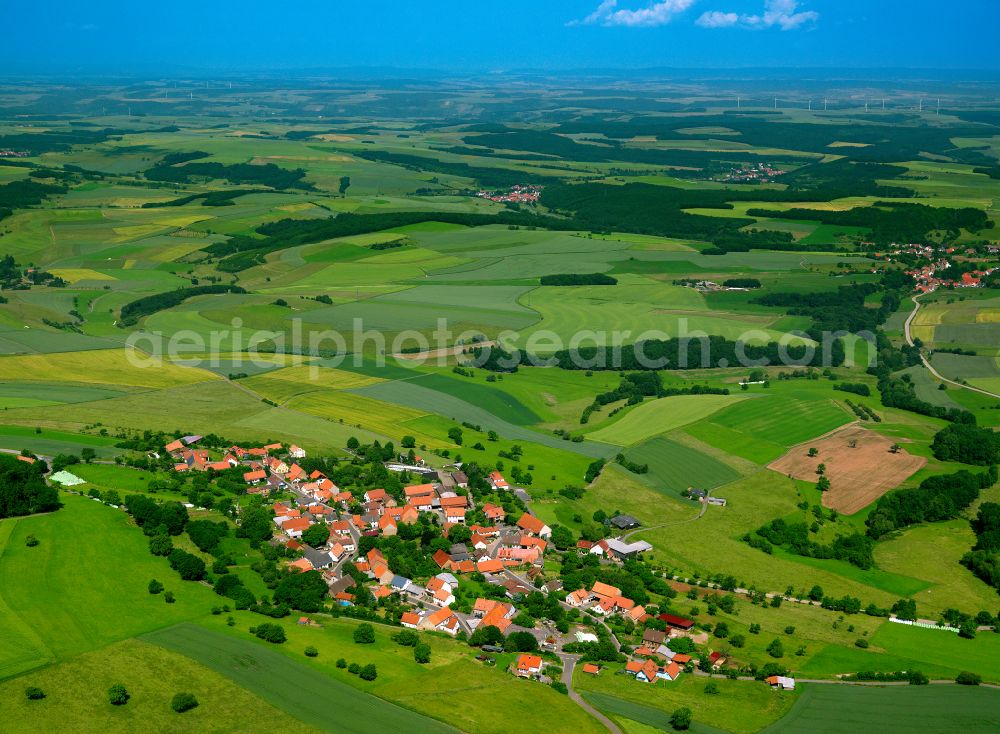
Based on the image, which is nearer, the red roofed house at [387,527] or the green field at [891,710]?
the green field at [891,710]

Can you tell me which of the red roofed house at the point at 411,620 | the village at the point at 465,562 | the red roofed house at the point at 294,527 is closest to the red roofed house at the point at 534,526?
the village at the point at 465,562

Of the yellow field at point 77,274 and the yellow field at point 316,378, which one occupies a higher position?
the yellow field at point 77,274

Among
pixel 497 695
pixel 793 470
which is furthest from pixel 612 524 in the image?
pixel 497 695

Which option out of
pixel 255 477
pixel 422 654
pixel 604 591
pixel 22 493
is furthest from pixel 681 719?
pixel 22 493

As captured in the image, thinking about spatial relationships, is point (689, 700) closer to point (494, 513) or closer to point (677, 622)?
point (677, 622)

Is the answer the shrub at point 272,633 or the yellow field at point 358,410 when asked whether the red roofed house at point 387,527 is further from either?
the yellow field at point 358,410

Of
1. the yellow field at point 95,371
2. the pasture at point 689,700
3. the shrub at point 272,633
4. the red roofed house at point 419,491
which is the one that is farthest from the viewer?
the yellow field at point 95,371
